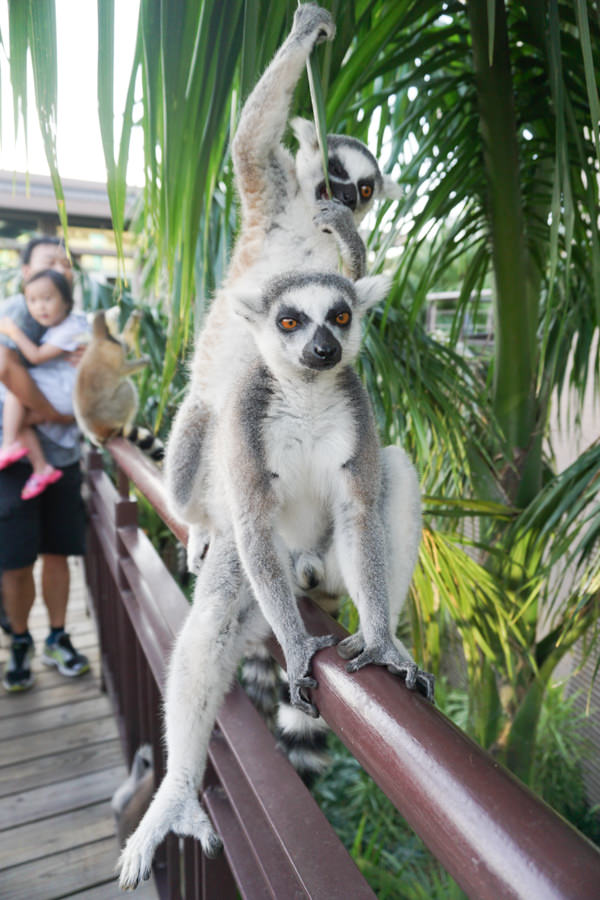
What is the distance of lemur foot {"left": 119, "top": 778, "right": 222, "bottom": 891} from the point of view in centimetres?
106

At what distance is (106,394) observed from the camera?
4039 mm

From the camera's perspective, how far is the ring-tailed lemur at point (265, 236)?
1.54m

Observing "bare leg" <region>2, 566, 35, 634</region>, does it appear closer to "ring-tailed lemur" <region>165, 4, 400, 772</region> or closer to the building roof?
"ring-tailed lemur" <region>165, 4, 400, 772</region>

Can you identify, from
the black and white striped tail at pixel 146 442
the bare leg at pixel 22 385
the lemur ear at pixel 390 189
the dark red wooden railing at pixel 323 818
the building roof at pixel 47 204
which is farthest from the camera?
the building roof at pixel 47 204

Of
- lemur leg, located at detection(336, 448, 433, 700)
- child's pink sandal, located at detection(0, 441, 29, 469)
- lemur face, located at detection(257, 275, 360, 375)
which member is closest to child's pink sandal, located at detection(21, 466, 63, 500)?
child's pink sandal, located at detection(0, 441, 29, 469)

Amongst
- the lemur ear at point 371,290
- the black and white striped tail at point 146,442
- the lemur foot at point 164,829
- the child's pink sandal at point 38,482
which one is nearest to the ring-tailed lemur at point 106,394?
the black and white striped tail at point 146,442

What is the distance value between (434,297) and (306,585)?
14.5 ft

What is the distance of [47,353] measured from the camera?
3041mm

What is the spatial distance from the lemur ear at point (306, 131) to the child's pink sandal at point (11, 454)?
2.12 meters

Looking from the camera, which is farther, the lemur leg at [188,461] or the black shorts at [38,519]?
the black shorts at [38,519]

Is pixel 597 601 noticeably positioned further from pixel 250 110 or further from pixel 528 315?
pixel 250 110

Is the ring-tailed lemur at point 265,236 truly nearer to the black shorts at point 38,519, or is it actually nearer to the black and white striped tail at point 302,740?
the black and white striped tail at point 302,740

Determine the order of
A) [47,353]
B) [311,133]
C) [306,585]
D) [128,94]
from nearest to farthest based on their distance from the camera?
[128,94], [306,585], [311,133], [47,353]

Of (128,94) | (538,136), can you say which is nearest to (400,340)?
(538,136)
